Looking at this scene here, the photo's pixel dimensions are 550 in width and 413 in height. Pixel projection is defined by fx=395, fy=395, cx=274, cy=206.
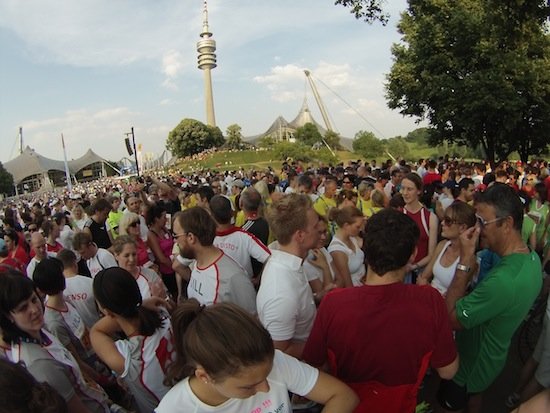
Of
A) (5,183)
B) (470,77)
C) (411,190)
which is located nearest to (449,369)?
(411,190)

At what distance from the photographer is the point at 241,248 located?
3.64m

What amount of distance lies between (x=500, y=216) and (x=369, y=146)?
62.4 m

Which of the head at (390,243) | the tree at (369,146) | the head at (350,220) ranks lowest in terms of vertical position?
the head at (350,220)

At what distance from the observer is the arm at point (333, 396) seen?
1.52 metres

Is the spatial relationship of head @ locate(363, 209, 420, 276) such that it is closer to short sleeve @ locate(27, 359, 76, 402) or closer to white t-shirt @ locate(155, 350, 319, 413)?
white t-shirt @ locate(155, 350, 319, 413)

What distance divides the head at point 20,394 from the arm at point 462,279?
79.8 inches

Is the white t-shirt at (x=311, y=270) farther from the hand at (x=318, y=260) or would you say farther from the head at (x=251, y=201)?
the head at (x=251, y=201)

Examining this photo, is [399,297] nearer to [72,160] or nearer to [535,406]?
[535,406]

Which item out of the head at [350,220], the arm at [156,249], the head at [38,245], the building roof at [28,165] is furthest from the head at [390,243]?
the building roof at [28,165]

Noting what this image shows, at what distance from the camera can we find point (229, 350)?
4.21ft

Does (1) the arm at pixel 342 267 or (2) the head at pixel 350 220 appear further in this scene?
(2) the head at pixel 350 220

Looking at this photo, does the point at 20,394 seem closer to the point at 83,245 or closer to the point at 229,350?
the point at 229,350

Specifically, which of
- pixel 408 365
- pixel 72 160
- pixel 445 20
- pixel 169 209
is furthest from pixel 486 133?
pixel 72 160

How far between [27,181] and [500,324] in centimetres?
8936
